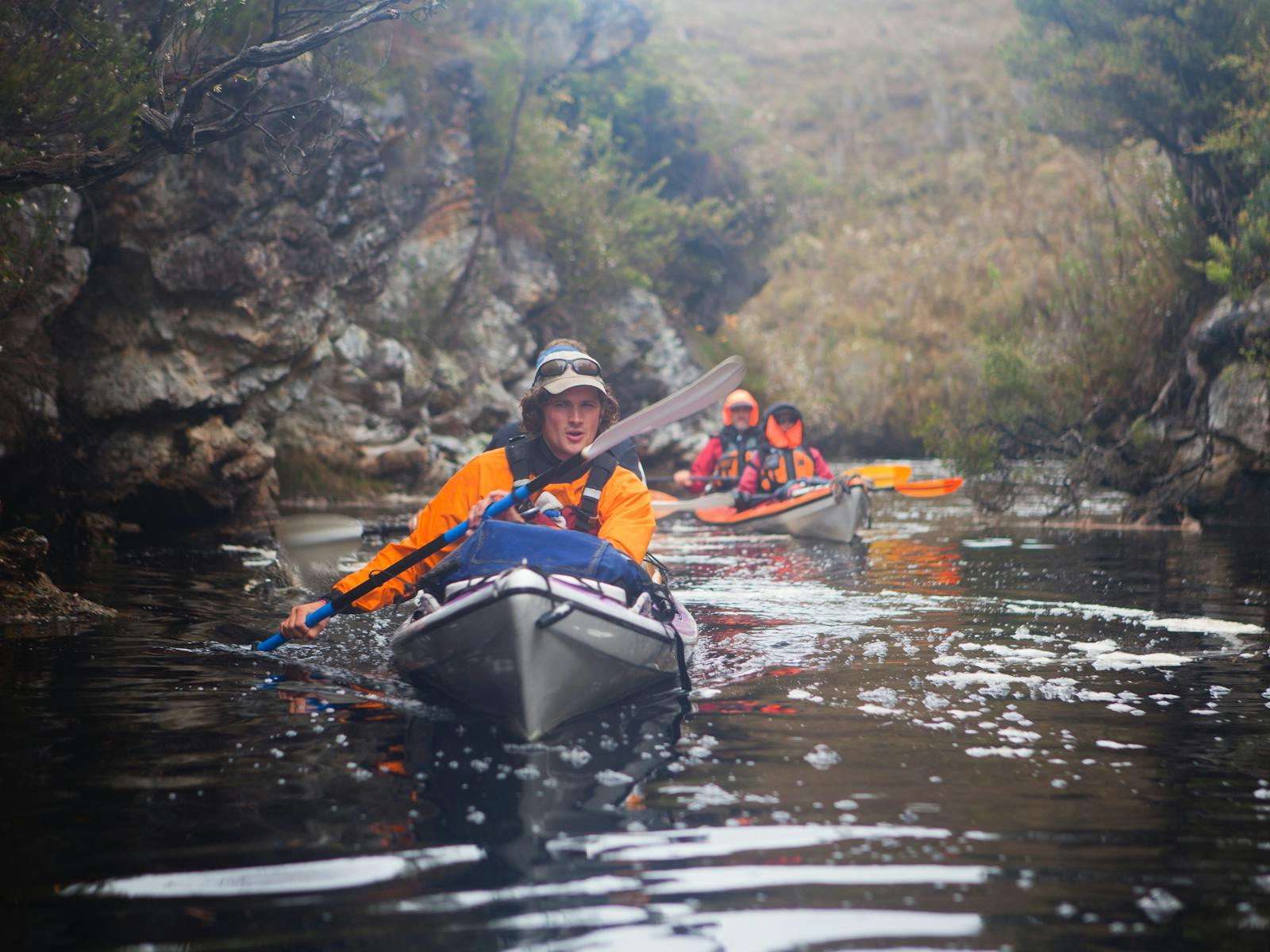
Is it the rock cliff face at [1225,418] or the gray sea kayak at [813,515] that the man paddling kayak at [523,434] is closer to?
the gray sea kayak at [813,515]

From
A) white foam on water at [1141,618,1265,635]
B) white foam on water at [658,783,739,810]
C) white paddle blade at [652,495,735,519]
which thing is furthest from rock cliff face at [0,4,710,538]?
white foam on water at [1141,618,1265,635]

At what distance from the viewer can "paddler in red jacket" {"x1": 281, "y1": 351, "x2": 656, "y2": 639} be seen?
5023 mm

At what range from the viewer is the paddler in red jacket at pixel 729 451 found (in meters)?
14.1

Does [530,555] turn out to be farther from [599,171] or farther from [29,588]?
[599,171]

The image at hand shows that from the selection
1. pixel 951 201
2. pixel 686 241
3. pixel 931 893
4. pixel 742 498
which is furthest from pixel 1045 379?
pixel 951 201

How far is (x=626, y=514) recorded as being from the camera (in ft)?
16.4

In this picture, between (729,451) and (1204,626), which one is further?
(729,451)

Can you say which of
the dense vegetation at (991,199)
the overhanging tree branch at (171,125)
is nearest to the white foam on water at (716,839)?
the overhanging tree branch at (171,125)

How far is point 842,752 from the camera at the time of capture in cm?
388

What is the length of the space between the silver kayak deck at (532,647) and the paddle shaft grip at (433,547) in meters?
0.36

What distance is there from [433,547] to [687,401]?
5.26 feet

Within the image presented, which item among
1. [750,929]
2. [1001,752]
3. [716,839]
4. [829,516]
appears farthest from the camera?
[829,516]

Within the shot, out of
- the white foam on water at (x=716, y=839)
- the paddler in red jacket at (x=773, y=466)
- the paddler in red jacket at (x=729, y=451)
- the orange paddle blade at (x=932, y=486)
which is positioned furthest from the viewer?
the paddler in red jacket at (x=729, y=451)

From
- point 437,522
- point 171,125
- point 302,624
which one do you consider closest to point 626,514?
point 437,522
